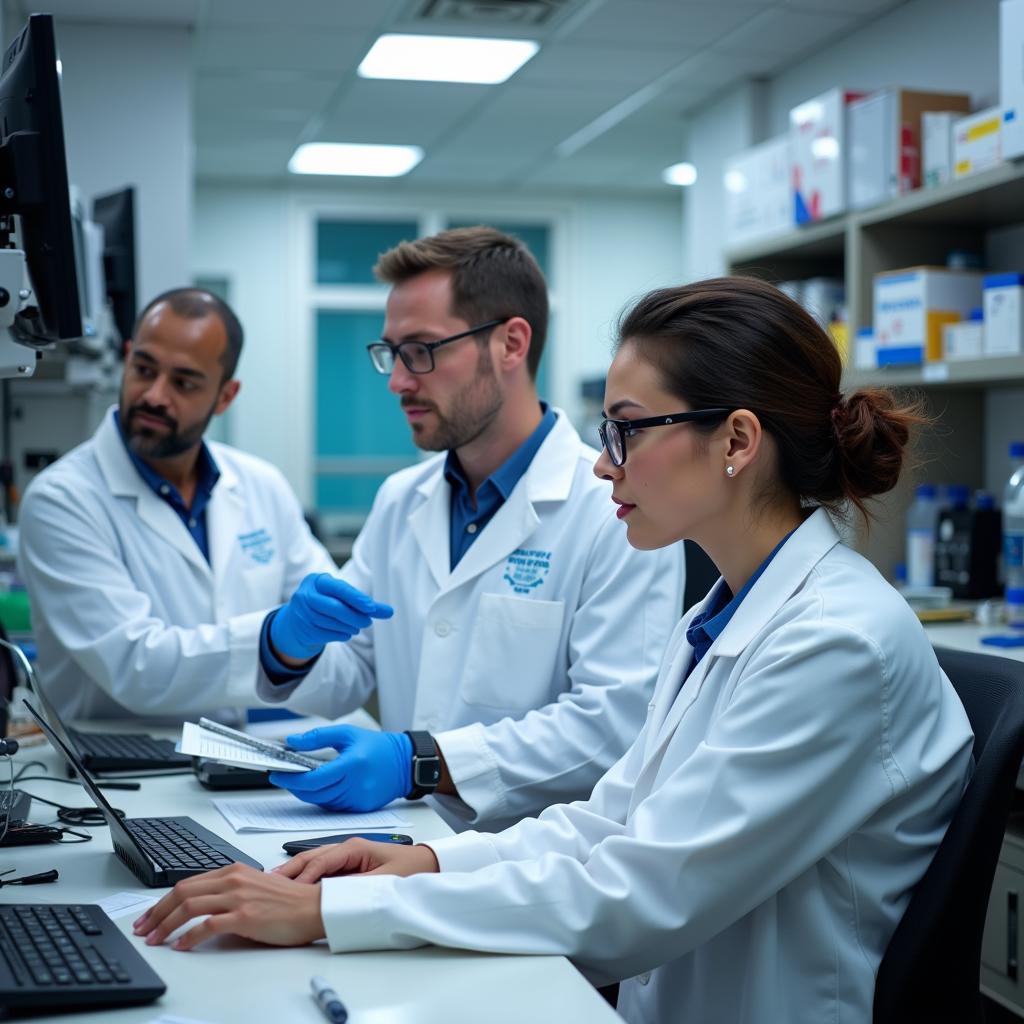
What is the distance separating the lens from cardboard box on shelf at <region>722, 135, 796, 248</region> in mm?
3662

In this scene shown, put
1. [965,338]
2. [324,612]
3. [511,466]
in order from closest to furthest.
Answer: [324,612], [511,466], [965,338]

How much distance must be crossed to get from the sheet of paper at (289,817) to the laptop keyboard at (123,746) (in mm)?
204

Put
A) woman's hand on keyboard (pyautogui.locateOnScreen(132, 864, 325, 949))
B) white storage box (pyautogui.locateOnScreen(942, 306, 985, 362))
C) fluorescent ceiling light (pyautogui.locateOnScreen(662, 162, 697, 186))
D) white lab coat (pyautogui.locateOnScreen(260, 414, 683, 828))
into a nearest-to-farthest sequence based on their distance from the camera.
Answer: woman's hand on keyboard (pyautogui.locateOnScreen(132, 864, 325, 949)) < white lab coat (pyautogui.locateOnScreen(260, 414, 683, 828)) < white storage box (pyautogui.locateOnScreen(942, 306, 985, 362)) < fluorescent ceiling light (pyautogui.locateOnScreen(662, 162, 697, 186))

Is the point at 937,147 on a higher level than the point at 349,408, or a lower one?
higher

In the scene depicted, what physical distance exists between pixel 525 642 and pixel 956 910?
0.77 meters

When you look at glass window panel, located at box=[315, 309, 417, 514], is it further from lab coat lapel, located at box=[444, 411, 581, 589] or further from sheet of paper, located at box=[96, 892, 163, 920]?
sheet of paper, located at box=[96, 892, 163, 920]

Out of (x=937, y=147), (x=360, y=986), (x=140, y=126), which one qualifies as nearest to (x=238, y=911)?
(x=360, y=986)

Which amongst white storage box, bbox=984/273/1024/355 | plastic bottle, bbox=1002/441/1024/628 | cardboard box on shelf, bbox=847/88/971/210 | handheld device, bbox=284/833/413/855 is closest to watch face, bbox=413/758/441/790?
handheld device, bbox=284/833/413/855

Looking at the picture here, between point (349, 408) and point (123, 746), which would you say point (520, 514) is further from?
point (349, 408)

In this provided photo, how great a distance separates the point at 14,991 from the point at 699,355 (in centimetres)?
79

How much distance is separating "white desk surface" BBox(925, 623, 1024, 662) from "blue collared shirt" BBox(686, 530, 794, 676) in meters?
1.25

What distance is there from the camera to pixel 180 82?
13.9 feet

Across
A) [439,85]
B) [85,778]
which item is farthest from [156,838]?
[439,85]

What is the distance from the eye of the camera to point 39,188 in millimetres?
1233
